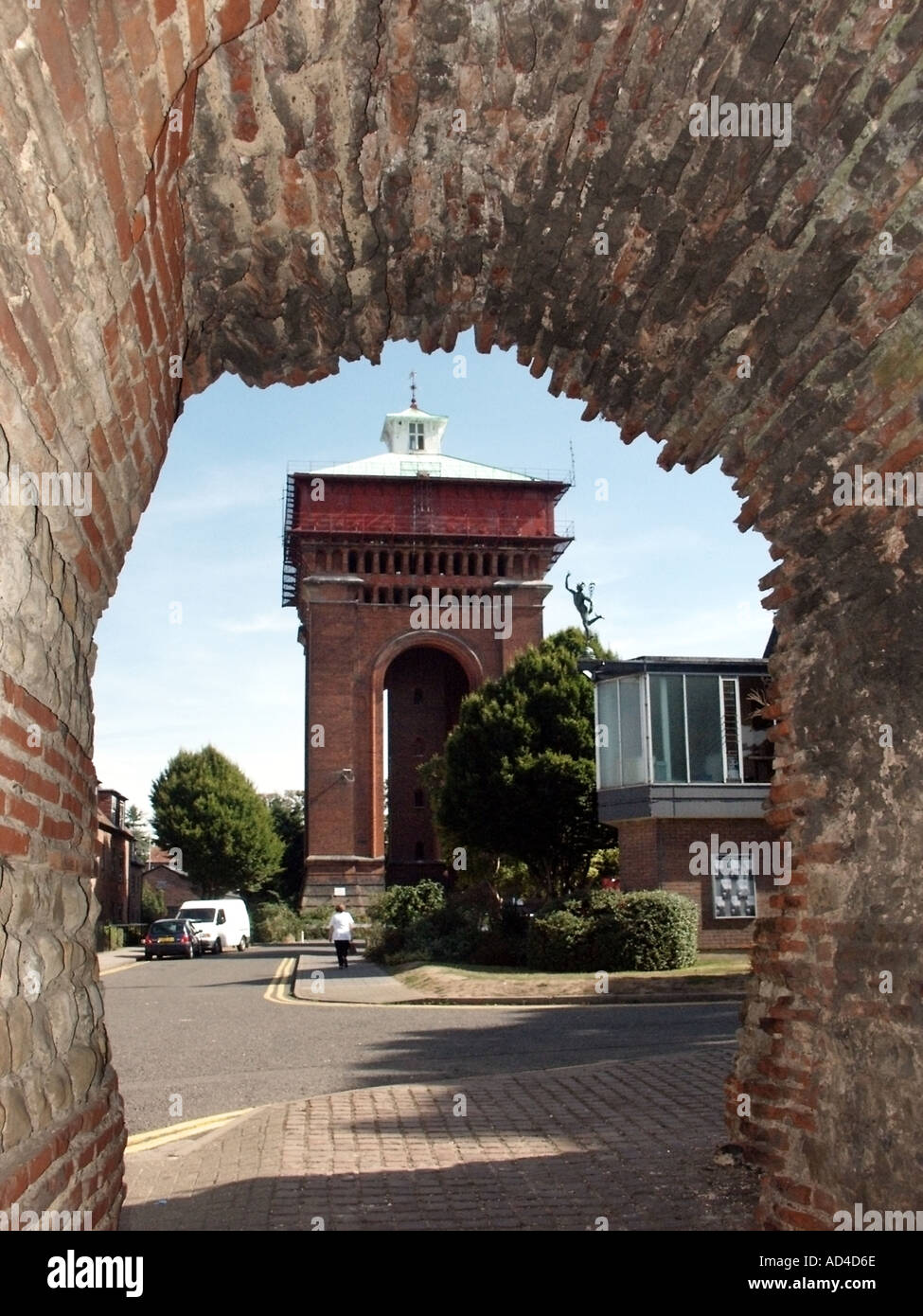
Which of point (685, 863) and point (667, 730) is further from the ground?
point (667, 730)

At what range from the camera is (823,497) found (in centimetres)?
529

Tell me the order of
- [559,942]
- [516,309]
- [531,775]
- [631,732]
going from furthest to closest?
[531,775] → [631,732] → [559,942] → [516,309]

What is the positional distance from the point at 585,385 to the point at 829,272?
6.22 ft

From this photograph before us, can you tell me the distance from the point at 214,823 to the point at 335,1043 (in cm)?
4713

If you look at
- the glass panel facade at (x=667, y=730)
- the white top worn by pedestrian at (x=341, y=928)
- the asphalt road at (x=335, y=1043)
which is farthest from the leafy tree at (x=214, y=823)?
the asphalt road at (x=335, y=1043)

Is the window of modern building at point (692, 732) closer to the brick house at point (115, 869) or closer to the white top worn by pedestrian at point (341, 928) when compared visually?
the white top worn by pedestrian at point (341, 928)

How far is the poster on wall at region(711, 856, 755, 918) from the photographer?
87.6 feet

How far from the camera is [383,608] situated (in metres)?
47.1

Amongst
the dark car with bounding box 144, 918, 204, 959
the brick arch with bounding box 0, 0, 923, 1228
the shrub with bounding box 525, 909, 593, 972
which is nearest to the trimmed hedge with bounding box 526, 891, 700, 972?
the shrub with bounding box 525, 909, 593, 972

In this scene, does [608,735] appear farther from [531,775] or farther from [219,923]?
[219,923]

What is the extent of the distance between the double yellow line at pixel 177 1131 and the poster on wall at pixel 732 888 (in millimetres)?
18913

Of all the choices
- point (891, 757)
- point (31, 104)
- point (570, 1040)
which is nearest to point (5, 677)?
point (31, 104)

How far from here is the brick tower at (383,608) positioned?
1758 inches

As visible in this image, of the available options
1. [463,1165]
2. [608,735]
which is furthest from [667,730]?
[463,1165]
